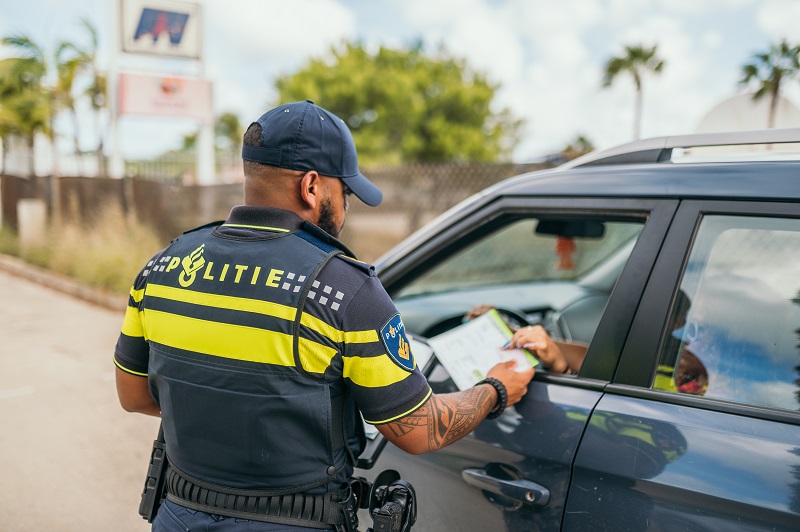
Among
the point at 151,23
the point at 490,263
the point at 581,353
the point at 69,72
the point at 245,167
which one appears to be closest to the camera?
the point at 245,167

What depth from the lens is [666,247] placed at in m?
1.66

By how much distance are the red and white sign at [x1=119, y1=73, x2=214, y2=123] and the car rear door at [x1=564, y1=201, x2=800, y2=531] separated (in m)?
13.7

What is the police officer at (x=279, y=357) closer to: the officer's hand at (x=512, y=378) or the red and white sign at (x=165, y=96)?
the officer's hand at (x=512, y=378)

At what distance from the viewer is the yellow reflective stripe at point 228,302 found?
137 cm

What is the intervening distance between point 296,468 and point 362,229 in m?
6.93

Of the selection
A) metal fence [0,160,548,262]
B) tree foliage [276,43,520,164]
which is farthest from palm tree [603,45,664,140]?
metal fence [0,160,548,262]

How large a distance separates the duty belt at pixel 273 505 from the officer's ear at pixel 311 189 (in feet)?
2.21

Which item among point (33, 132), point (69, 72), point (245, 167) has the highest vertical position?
point (69, 72)

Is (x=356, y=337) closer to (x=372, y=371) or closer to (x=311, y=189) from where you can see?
(x=372, y=371)

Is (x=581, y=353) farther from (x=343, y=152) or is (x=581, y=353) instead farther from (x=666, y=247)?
(x=343, y=152)

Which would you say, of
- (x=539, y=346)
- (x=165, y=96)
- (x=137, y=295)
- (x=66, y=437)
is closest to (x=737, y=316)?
(x=539, y=346)

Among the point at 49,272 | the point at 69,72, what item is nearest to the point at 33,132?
the point at 69,72

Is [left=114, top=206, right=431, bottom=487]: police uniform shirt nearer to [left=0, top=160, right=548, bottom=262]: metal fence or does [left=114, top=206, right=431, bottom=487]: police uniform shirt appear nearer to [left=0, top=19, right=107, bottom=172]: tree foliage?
[left=0, top=160, right=548, bottom=262]: metal fence

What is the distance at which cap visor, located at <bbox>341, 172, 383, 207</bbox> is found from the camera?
1646 millimetres
